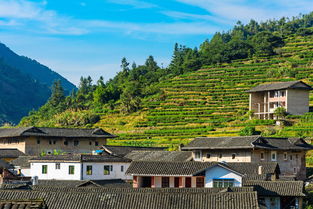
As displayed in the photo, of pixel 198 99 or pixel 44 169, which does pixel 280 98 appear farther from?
pixel 44 169

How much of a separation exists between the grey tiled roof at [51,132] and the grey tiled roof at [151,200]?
45662 millimetres

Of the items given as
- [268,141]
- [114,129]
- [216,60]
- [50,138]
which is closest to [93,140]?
[50,138]

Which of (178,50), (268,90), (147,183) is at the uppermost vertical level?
(178,50)

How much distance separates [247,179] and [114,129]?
53403 millimetres

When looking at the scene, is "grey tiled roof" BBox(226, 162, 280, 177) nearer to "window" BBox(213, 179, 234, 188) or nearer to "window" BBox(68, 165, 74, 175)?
"window" BBox(213, 179, 234, 188)

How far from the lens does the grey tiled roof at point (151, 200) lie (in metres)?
27.5

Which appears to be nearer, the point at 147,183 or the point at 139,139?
the point at 147,183

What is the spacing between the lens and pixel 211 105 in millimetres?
95812

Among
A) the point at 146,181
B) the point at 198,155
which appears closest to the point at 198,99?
the point at 198,155

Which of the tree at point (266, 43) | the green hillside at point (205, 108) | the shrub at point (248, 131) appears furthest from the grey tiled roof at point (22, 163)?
the tree at point (266, 43)

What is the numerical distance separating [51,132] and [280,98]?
31889 mm

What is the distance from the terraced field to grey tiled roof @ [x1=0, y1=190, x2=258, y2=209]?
44.6 metres

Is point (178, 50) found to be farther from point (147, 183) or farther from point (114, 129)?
point (147, 183)

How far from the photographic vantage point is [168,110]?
96750 mm
